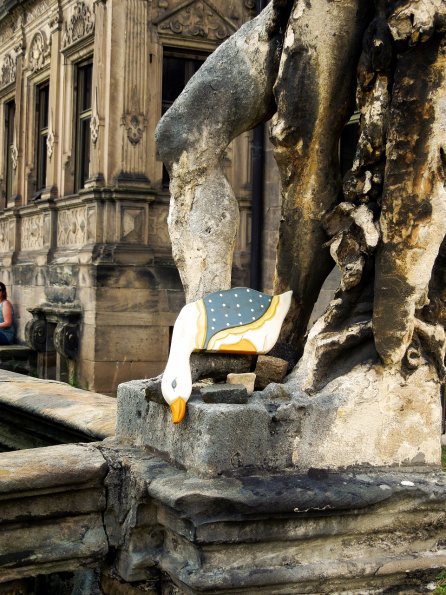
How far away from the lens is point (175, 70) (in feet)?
42.6

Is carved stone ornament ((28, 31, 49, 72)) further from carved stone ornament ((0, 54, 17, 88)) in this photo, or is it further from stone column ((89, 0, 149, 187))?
stone column ((89, 0, 149, 187))

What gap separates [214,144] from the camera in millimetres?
2881

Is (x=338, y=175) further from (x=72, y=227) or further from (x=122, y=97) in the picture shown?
(x=72, y=227)

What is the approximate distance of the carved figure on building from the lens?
2582 millimetres

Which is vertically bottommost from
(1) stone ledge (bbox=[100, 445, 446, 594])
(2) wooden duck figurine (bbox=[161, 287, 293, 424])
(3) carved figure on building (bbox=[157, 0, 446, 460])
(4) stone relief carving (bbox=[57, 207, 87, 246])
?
(1) stone ledge (bbox=[100, 445, 446, 594])

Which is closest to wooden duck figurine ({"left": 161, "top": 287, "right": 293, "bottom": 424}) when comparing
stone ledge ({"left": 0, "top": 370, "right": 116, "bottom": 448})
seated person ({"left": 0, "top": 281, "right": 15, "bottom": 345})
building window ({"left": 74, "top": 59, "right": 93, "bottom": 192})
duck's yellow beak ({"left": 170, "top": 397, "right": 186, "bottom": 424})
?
duck's yellow beak ({"left": 170, "top": 397, "right": 186, "bottom": 424})

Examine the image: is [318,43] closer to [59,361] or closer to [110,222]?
[110,222]

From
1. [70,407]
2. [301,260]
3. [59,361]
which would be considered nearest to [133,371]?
[59,361]

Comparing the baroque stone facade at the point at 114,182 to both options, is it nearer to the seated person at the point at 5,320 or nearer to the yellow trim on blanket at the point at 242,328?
the seated person at the point at 5,320

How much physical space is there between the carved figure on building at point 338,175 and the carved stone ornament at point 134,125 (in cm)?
950

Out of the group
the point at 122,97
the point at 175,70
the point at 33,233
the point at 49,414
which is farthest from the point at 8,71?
the point at 49,414

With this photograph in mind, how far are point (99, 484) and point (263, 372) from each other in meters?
0.57

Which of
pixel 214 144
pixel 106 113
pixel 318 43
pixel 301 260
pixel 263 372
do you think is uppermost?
pixel 106 113

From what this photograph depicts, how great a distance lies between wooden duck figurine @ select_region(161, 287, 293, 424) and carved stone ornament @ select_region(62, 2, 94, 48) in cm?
1094
